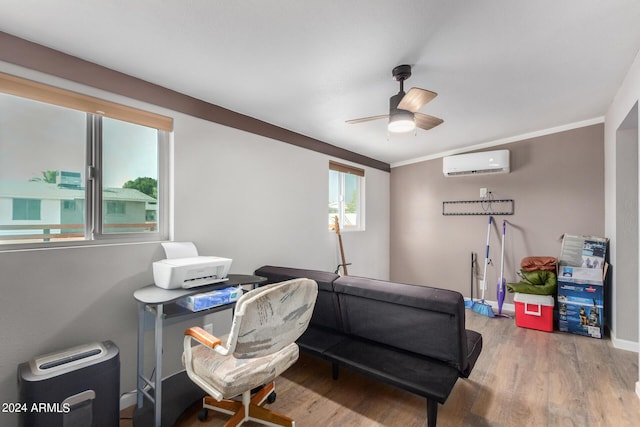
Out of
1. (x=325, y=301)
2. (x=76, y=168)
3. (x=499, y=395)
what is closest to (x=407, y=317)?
(x=325, y=301)

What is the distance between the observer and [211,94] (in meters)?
2.44

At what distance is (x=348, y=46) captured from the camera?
5.93 feet

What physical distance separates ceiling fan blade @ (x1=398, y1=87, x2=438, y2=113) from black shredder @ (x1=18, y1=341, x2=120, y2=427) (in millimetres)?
2360

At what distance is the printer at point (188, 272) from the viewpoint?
74.8 inches

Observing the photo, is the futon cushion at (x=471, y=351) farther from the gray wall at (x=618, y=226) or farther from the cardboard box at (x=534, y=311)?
the cardboard box at (x=534, y=311)

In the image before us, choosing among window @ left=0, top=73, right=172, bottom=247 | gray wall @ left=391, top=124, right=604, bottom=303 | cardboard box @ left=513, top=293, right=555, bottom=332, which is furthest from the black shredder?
gray wall @ left=391, top=124, right=604, bottom=303

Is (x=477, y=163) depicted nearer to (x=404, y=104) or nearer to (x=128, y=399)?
(x=404, y=104)

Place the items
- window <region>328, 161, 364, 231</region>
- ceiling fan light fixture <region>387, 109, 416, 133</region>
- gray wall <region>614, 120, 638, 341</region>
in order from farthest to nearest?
window <region>328, 161, 364, 231</region> → gray wall <region>614, 120, 638, 341</region> → ceiling fan light fixture <region>387, 109, 416, 133</region>

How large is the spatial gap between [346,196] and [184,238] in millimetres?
2660

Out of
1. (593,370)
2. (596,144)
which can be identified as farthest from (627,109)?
(593,370)

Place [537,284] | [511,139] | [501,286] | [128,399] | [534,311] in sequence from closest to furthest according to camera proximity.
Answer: [128,399], [534,311], [537,284], [501,286], [511,139]

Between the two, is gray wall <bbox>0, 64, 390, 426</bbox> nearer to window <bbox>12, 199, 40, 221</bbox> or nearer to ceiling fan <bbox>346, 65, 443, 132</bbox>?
window <bbox>12, 199, 40, 221</bbox>

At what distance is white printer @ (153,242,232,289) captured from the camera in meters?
1.90

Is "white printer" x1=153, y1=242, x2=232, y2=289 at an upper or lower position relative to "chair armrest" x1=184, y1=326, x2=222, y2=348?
upper
